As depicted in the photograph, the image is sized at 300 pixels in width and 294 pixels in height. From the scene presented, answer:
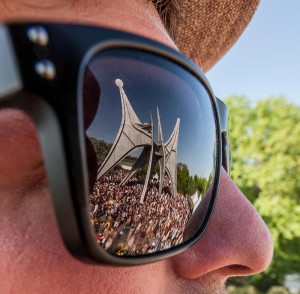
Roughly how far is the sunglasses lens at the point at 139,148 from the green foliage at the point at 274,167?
10.5 meters

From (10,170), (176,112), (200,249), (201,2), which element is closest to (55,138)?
(10,170)

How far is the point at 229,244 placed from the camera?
3.08ft

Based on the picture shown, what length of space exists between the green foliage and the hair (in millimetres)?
10119

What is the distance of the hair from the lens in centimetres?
119

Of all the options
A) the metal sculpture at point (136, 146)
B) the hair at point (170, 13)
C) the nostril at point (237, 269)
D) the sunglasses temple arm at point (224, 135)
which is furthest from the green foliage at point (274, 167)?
the metal sculpture at point (136, 146)

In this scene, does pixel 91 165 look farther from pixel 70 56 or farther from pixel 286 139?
pixel 286 139

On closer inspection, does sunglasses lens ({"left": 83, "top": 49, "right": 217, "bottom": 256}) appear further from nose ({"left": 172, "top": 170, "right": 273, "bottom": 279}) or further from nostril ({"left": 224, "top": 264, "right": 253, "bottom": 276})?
nostril ({"left": 224, "top": 264, "right": 253, "bottom": 276})

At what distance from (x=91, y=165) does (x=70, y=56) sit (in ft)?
0.52

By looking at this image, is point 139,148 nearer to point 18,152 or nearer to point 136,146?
point 136,146

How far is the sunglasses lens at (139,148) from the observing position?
697 mm

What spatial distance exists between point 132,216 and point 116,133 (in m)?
0.14

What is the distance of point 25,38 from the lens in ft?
1.89

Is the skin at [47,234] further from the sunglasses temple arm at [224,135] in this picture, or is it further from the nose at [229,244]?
the sunglasses temple arm at [224,135]

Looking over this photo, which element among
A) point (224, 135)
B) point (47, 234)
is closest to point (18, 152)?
point (47, 234)
